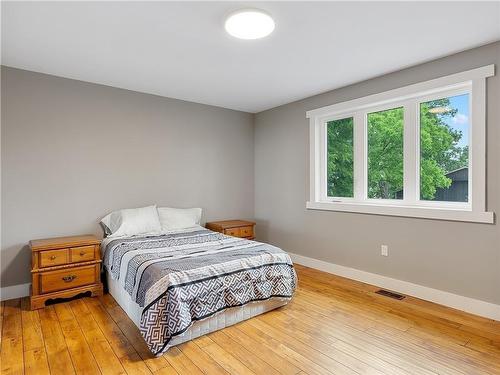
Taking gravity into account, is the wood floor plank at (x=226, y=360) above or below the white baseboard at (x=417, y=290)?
below

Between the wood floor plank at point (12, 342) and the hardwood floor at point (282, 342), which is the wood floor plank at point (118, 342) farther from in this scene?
the wood floor plank at point (12, 342)

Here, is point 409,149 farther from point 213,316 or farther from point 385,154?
point 213,316

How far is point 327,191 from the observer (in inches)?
162

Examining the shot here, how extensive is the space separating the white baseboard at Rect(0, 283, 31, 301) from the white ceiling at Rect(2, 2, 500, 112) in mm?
2275

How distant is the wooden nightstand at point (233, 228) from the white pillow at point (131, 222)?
0.87m

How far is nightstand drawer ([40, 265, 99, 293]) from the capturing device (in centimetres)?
285

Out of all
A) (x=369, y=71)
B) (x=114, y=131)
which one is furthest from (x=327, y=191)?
(x=114, y=131)

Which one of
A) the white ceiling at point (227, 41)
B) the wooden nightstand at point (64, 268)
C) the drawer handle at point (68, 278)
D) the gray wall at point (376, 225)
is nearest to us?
the white ceiling at point (227, 41)

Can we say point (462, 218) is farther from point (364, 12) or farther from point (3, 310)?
point (3, 310)

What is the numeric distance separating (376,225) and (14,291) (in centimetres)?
395

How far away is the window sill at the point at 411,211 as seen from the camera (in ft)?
8.66

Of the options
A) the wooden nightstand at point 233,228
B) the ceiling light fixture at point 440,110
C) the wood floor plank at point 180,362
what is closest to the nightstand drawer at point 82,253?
the wood floor plank at point 180,362

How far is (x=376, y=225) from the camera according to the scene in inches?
134

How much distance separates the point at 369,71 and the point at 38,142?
143 inches
